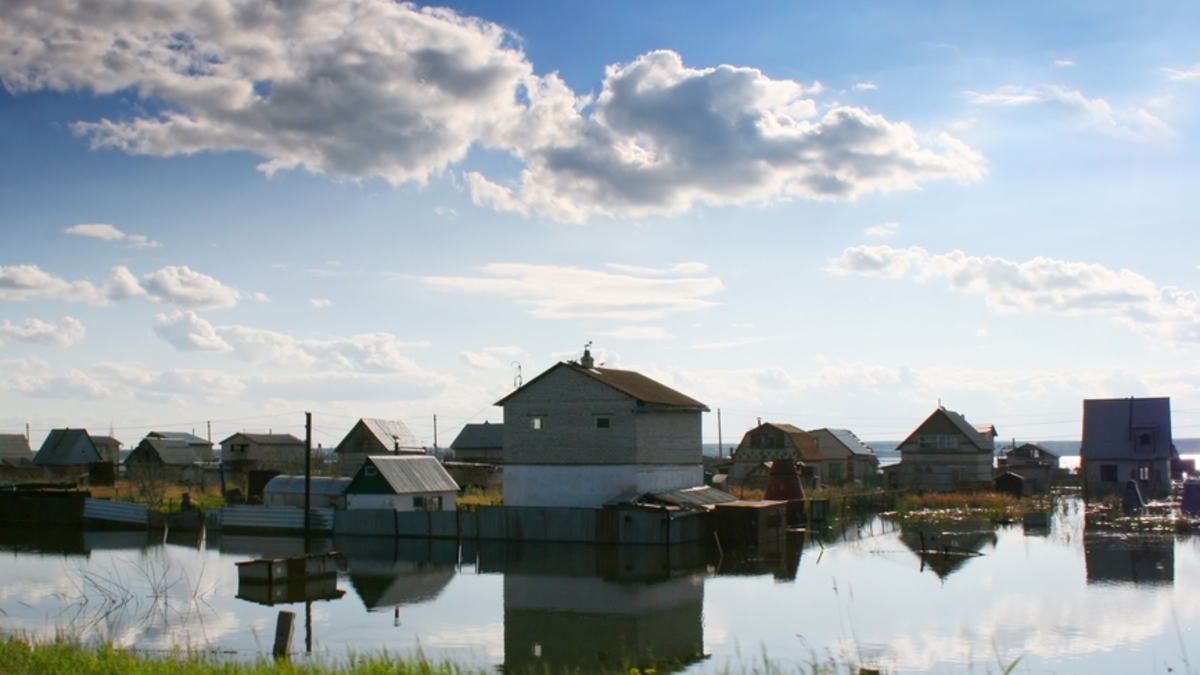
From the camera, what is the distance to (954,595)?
100 ft

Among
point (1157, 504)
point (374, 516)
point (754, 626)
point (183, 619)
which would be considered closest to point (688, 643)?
point (754, 626)

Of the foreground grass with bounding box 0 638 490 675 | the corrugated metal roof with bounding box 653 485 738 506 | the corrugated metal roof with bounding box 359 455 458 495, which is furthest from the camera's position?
the corrugated metal roof with bounding box 359 455 458 495

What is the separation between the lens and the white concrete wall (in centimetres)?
4756

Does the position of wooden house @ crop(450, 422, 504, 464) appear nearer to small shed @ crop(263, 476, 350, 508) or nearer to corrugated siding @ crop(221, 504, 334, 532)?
small shed @ crop(263, 476, 350, 508)

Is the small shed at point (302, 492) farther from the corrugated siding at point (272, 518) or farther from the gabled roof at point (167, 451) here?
the gabled roof at point (167, 451)

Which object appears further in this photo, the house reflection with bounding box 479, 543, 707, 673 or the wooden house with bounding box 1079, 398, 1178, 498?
the wooden house with bounding box 1079, 398, 1178, 498

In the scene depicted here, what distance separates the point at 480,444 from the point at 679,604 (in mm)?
59836

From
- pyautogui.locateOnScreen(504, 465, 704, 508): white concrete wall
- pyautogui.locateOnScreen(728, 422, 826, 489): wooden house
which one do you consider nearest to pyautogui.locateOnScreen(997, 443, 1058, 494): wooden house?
pyautogui.locateOnScreen(728, 422, 826, 489): wooden house

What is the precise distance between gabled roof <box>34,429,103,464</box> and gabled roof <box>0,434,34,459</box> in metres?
16.2

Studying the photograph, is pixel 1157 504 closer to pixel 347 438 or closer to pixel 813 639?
pixel 813 639

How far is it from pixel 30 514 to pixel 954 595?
1931 inches

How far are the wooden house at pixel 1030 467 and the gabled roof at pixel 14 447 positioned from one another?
88740 mm

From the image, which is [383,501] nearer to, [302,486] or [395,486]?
[395,486]

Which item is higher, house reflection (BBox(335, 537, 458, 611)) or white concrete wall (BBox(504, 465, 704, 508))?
white concrete wall (BBox(504, 465, 704, 508))
